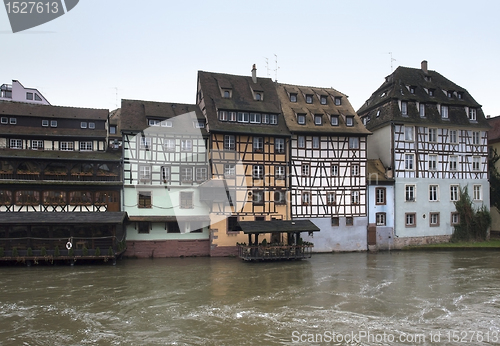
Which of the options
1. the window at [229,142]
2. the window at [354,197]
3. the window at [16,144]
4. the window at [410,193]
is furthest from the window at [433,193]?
the window at [16,144]

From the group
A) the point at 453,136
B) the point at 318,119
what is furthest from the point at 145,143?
the point at 453,136

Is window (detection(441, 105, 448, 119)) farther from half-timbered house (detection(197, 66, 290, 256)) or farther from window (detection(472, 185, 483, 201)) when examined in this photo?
half-timbered house (detection(197, 66, 290, 256))

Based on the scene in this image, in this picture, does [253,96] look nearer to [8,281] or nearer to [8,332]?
[8,281]

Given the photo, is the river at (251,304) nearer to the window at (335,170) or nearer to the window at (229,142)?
the window at (335,170)

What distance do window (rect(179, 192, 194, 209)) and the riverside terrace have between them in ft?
12.3

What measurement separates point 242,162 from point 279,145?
9.81 feet

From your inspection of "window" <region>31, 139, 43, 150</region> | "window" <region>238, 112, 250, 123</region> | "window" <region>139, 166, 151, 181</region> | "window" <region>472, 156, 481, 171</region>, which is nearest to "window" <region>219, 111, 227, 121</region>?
"window" <region>238, 112, 250, 123</region>

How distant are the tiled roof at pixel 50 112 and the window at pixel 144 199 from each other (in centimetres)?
584

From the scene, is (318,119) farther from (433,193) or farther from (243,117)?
(433,193)

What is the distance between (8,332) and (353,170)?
2380 cm

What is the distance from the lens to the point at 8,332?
12852 mm

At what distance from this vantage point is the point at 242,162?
2891 cm

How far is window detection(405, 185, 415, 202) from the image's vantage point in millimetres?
31906

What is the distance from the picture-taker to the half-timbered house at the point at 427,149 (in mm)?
31922
